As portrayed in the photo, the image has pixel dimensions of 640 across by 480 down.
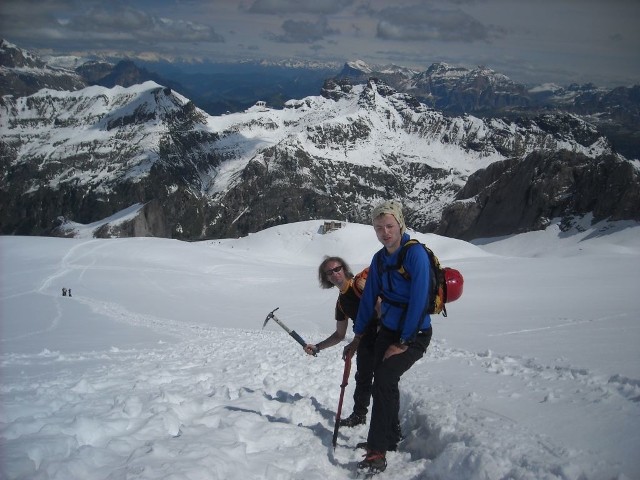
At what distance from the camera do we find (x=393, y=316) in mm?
6008

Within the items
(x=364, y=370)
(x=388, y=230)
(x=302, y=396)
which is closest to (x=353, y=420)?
(x=364, y=370)

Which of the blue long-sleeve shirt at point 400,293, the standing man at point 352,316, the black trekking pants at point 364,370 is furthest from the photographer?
the standing man at point 352,316

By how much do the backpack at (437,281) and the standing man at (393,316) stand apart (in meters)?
0.06

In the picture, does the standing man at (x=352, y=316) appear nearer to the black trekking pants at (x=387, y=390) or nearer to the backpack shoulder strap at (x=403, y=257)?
the black trekking pants at (x=387, y=390)

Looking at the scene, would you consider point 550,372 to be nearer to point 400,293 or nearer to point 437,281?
point 437,281

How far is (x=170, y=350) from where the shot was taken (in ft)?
44.1

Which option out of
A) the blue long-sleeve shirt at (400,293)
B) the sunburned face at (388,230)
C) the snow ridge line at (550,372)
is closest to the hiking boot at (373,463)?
the blue long-sleeve shirt at (400,293)

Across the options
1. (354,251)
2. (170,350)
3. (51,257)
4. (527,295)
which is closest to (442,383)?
(170,350)

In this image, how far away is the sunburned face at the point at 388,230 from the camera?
5688mm

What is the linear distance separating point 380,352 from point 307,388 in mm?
3095

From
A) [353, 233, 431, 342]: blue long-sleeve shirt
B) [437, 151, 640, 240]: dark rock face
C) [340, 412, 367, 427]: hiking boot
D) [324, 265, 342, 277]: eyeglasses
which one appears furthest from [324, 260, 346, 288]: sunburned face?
[437, 151, 640, 240]: dark rock face

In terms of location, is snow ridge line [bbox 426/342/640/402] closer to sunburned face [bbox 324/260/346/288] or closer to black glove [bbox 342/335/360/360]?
black glove [bbox 342/335/360/360]

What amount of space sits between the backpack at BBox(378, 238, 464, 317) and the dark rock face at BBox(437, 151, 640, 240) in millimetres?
113699

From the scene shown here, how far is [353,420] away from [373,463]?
1.42 meters
